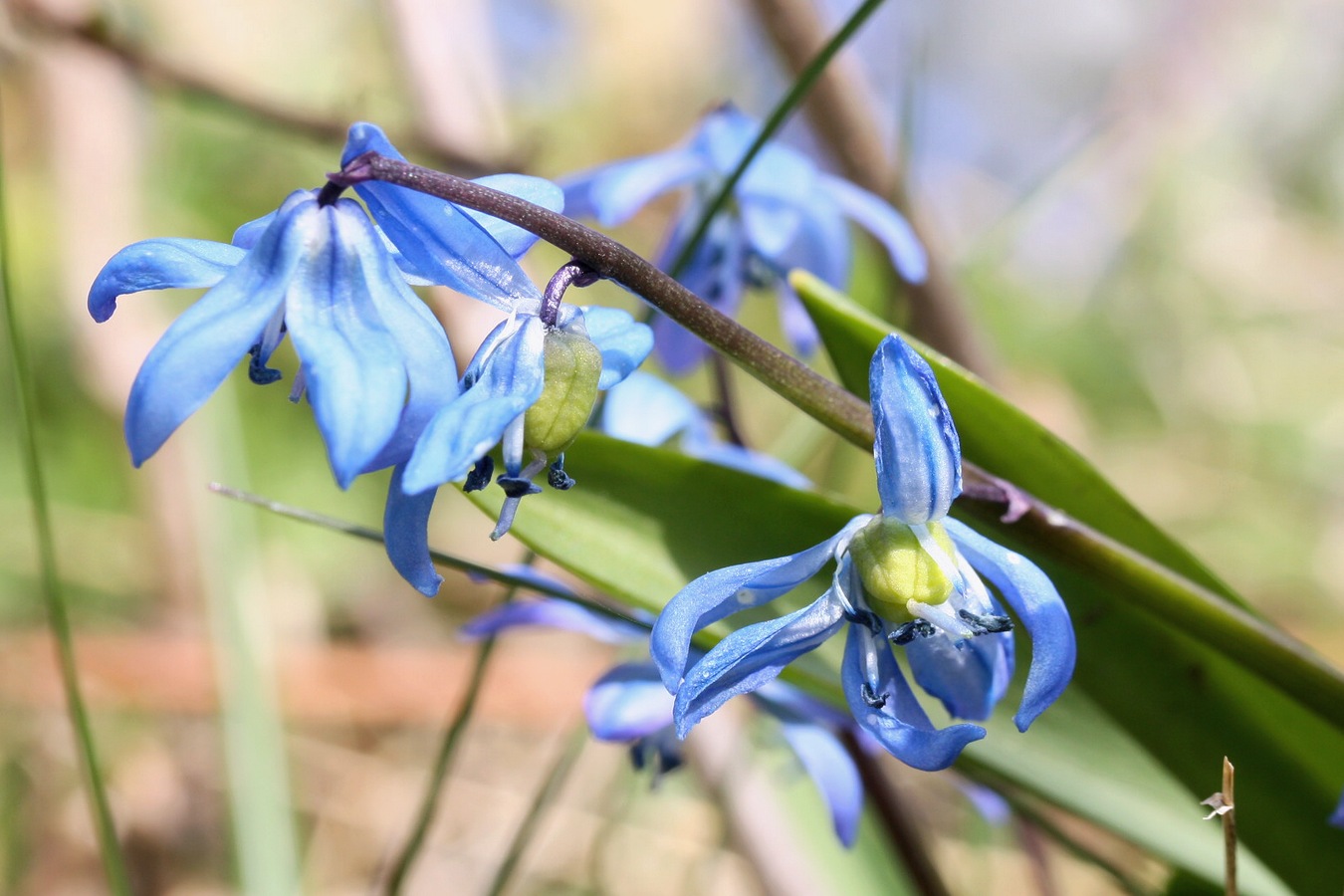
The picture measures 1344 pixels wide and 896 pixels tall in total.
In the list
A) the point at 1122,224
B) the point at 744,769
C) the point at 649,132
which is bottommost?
the point at 744,769

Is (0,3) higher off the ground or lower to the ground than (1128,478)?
lower

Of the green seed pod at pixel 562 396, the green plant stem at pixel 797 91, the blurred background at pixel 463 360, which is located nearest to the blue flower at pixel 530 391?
the green seed pod at pixel 562 396

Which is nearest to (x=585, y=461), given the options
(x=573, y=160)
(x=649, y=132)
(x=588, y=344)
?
(x=588, y=344)

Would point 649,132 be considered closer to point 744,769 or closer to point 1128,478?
point 1128,478

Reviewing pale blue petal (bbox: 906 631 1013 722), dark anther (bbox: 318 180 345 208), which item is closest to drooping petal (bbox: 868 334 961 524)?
pale blue petal (bbox: 906 631 1013 722)

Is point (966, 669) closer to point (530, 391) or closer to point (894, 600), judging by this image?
point (894, 600)

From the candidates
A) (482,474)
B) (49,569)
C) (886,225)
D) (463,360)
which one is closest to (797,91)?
(886,225)

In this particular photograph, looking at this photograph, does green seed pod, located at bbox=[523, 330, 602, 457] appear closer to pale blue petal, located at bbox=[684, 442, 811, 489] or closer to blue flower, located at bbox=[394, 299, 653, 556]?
blue flower, located at bbox=[394, 299, 653, 556]
